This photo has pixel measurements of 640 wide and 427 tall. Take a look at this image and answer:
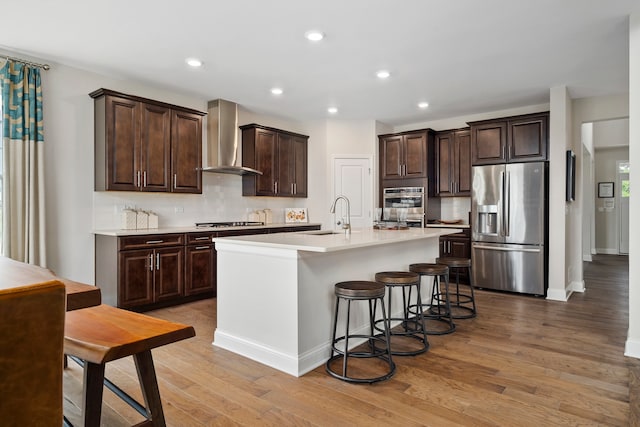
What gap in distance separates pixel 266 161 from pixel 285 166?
0.41 metres

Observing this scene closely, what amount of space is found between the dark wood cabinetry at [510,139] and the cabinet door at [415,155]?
2.67 ft

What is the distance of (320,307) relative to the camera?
2.90 m

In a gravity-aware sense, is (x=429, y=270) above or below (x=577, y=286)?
above

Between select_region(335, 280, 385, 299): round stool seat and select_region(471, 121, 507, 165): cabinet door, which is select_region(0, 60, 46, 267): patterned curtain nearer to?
select_region(335, 280, 385, 299): round stool seat

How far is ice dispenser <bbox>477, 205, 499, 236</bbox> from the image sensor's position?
531 centimetres

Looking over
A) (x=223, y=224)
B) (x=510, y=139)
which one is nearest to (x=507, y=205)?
(x=510, y=139)

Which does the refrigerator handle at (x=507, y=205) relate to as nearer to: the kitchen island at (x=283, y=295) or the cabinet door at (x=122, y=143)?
the kitchen island at (x=283, y=295)

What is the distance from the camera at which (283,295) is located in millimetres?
2768

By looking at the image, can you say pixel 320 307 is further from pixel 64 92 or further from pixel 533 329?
pixel 64 92

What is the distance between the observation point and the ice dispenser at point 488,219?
5.31 meters

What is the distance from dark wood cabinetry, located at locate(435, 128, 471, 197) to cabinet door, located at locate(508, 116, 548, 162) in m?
0.76

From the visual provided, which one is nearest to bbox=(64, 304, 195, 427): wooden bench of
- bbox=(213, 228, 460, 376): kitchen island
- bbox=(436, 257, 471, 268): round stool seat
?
bbox=(213, 228, 460, 376): kitchen island

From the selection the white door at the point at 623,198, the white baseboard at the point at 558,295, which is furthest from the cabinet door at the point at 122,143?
the white door at the point at 623,198

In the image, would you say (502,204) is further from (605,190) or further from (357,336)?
(605,190)
